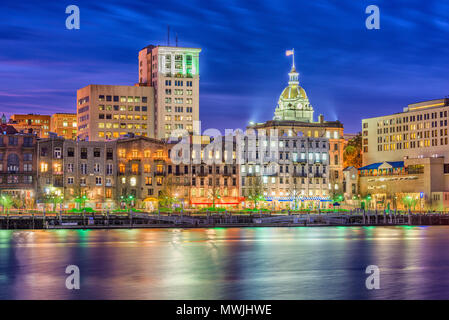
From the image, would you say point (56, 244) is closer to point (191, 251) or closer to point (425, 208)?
point (191, 251)

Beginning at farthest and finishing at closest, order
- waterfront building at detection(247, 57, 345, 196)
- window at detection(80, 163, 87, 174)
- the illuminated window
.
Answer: waterfront building at detection(247, 57, 345, 196)
window at detection(80, 163, 87, 174)
the illuminated window

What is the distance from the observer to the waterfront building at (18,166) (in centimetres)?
13400

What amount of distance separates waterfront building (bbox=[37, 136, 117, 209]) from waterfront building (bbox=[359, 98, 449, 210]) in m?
69.7

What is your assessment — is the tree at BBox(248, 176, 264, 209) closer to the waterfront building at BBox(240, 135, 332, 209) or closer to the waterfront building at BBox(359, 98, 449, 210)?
the waterfront building at BBox(240, 135, 332, 209)

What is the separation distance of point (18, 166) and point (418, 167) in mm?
93243

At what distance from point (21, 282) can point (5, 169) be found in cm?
9103

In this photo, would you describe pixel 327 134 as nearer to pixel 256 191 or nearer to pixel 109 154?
pixel 256 191

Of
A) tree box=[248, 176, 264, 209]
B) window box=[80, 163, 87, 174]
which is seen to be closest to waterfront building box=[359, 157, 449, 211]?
tree box=[248, 176, 264, 209]

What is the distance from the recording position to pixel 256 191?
14775 cm

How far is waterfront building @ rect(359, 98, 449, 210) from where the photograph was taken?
168 metres

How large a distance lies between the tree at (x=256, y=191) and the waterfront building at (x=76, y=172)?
95.0ft

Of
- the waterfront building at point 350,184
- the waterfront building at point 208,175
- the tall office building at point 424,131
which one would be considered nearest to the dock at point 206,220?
the waterfront building at point 208,175

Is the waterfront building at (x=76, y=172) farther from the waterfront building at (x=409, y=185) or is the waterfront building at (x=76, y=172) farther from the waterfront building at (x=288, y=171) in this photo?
the waterfront building at (x=409, y=185)

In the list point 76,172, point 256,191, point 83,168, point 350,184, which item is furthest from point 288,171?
point 76,172
